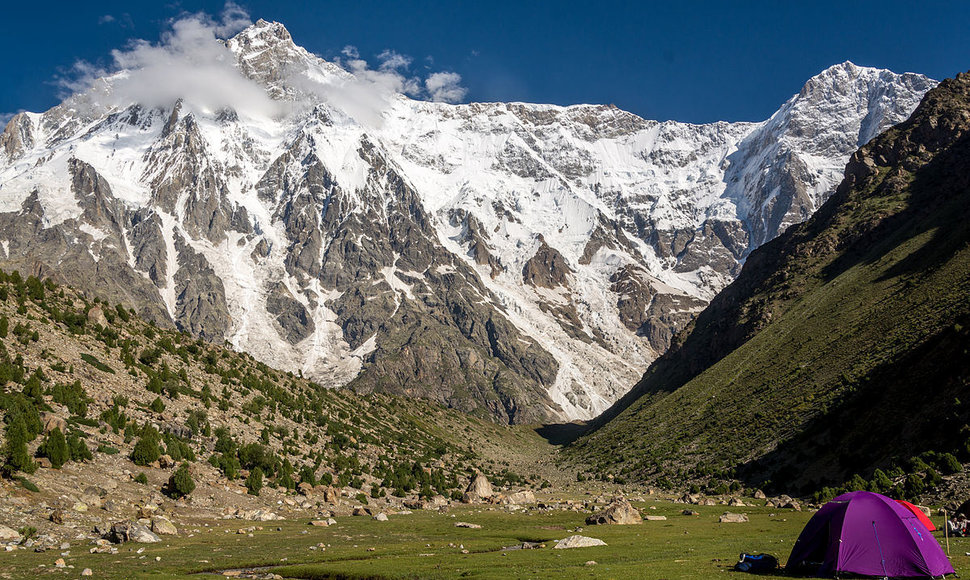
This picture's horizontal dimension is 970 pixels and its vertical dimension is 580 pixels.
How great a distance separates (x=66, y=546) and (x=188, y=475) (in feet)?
49.1

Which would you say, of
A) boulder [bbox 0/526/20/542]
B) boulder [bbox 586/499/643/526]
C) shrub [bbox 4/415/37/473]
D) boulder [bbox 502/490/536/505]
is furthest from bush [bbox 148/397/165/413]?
boulder [bbox 586/499/643/526]

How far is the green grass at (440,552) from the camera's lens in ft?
91.5

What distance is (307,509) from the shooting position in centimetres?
5394

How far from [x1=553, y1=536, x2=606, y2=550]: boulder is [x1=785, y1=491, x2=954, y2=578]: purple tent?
12.9m

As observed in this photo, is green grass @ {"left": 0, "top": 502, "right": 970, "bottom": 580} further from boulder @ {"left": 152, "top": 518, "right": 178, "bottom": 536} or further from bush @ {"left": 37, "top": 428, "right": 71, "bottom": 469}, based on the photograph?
bush @ {"left": 37, "top": 428, "right": 71, "bottom": 469}

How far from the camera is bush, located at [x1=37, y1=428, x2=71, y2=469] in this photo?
132 feet

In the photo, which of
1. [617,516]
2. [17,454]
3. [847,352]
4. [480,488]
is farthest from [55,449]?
[847,352]

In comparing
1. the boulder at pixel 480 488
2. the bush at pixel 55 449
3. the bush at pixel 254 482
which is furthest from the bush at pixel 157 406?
the boulder at pixel 480 488

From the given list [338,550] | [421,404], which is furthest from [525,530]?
[421,404]

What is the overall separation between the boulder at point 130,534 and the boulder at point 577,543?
2249cm

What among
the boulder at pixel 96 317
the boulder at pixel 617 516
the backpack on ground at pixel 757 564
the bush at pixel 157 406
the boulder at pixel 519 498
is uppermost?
the boulder at pixel 96 317

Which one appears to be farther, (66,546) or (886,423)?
(886,423)

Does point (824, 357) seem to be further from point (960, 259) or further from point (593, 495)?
point (593, 495)

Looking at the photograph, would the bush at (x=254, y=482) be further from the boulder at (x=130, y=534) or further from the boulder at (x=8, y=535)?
the boulder at (x=8, y=535)
